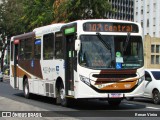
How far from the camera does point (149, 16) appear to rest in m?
107

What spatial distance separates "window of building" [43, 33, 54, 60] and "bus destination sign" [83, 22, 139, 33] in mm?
2764

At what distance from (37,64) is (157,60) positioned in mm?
47367

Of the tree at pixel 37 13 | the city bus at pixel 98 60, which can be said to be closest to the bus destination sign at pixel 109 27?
the city bus at pixel 98 60

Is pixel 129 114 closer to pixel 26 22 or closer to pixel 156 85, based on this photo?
pixel 156 85

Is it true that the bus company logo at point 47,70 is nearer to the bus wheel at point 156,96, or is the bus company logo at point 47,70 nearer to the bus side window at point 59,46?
the bus side window at point 59,46

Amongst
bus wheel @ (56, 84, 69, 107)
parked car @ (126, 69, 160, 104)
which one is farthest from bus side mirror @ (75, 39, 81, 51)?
parked car @ (126, 69, 160, 104)

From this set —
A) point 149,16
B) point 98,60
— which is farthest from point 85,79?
point 149,16

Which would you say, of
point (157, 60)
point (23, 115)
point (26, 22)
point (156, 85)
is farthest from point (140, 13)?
point (23, 115)

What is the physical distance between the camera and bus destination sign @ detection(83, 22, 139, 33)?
16594 millimetres

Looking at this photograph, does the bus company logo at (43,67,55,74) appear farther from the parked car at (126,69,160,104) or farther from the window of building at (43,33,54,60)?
the parked car at (126,69,160,104)

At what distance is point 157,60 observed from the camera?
66.6 m

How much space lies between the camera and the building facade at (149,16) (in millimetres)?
104062

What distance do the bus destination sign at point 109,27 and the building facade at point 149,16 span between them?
8741 centimetres

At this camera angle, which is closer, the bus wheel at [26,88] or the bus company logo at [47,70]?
the bus company logo at [47,70]
